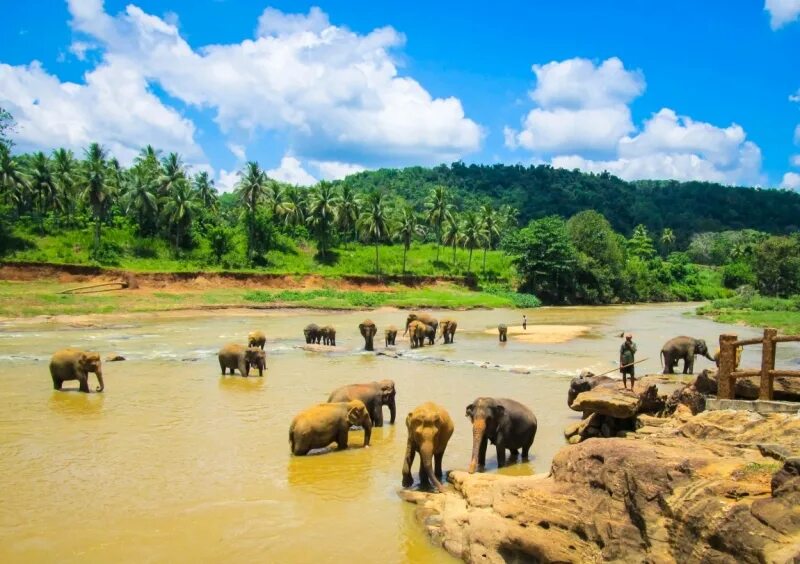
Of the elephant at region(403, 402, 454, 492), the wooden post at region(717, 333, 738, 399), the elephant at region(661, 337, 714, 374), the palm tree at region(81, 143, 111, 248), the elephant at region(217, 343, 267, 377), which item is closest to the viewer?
the elephant at region(403, 402, 454, 492)

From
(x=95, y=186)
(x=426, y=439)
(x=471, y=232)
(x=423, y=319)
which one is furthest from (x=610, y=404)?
(x=471, y=232)

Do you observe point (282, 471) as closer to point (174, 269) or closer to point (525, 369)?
point (525, 369)

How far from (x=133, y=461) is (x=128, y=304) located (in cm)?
3846

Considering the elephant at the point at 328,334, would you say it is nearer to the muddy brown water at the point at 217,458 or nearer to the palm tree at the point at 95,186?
the muddy brown water at the point at 217,458

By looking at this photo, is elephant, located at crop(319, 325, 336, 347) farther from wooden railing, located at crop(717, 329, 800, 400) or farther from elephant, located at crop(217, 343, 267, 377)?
wooden railing, located at crop(717, 329, 800, 400)

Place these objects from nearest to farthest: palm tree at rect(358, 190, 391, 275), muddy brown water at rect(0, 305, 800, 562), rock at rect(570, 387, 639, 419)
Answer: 1. muddy brown water at rect(0, 305, 800, 562)
2. rock at rect(570, 387, 639, 419)
3. palm tree at rect(358, 190, 391, 275)

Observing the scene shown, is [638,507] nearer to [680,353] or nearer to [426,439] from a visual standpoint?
[426,439]

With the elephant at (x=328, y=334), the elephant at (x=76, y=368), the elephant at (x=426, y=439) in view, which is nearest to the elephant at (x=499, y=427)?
the elephant at (x=426, y=439)

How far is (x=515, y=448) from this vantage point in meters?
12.2

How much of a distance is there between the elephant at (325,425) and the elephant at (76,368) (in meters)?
8.50

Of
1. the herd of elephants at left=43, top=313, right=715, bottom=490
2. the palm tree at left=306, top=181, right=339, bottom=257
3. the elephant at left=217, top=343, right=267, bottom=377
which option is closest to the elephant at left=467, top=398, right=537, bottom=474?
the herd of elephants at left=43, top=313, right=715, bottom=490

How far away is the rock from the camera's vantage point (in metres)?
12.7

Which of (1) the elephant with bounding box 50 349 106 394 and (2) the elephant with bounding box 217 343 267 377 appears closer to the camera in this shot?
(1) the elephant with bounding box 50 349 106 394

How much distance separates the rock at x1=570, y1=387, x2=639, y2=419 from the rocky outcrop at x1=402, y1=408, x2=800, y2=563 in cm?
310
